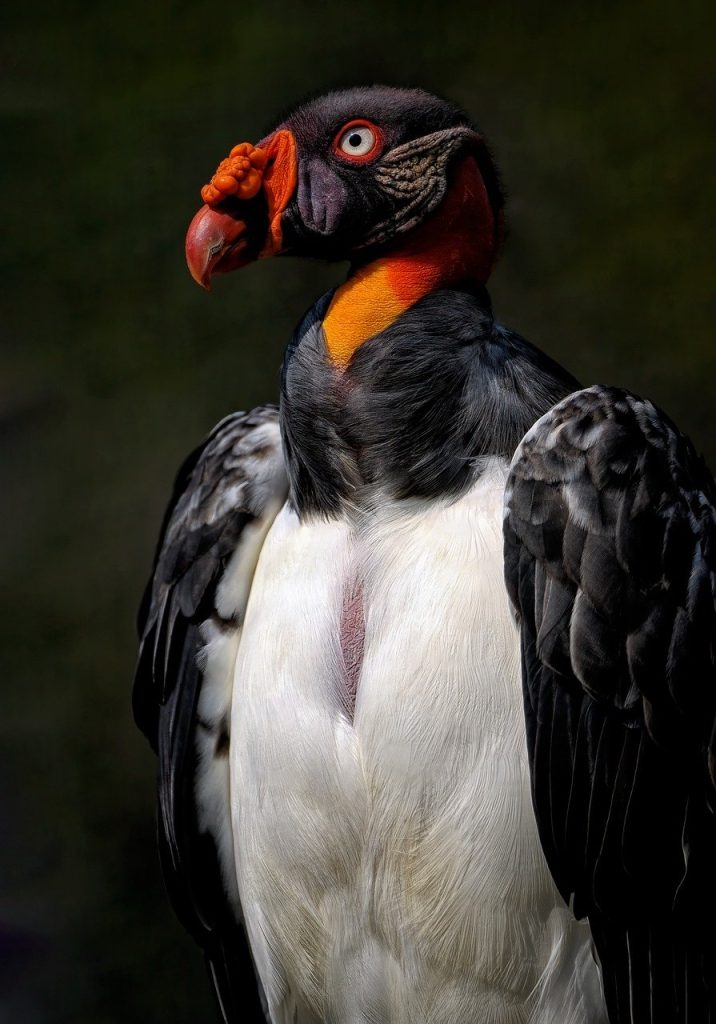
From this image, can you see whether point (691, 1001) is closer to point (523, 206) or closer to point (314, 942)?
point (314, 942)

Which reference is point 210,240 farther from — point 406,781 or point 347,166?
point 406,781

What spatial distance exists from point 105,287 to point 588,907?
1.96 metres

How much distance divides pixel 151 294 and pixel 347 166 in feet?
4.74

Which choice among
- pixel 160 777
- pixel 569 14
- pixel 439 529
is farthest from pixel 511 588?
pixel 569 14

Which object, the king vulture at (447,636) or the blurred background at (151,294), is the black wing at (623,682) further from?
the blurred background at (151,294)

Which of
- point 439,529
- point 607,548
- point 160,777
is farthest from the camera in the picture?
point 160,777

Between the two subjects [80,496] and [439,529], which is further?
[80,496]

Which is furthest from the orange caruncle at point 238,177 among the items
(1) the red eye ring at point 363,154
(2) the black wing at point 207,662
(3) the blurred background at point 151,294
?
(3) the blurred background at point 151,294

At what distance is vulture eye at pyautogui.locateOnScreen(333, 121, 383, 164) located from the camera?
5.74 feet

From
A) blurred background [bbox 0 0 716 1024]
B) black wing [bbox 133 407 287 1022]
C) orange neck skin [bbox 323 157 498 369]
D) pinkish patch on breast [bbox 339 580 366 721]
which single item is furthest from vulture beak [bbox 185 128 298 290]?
blurred background [bbox 0 0 716 1024]

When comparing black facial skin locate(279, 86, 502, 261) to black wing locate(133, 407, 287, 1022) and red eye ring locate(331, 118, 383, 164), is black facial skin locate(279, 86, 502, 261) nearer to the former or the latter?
red eye ring locate(331, 118, 383, 164)

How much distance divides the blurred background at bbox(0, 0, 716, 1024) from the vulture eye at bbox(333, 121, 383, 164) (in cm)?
128

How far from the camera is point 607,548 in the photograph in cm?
156

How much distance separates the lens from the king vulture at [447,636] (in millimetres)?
1589
